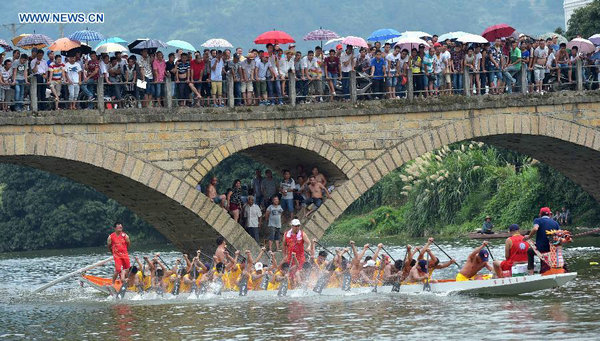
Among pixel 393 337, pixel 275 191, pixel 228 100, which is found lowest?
pixel 393 337

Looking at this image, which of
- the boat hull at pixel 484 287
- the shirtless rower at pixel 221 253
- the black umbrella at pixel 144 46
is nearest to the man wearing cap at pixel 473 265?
the boat hull at pixel 484 287

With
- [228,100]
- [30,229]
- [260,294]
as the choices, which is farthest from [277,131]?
[30,229]

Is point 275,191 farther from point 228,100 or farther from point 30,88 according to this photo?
point 30,88

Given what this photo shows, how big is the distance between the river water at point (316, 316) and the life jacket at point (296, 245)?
40.6 inches

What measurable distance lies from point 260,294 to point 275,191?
4.55m

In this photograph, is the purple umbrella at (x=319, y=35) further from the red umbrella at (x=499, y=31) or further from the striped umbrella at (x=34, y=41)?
the striped umbrella at (x=34, y=41)

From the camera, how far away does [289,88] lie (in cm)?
3091

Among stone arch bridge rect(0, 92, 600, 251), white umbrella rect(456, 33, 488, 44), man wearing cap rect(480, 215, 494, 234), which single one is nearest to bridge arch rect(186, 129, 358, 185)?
stone arch bridge rect(0, 92, 600, 251)

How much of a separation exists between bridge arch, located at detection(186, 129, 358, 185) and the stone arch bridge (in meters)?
0.02

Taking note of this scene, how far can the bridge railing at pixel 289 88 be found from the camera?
2855cm

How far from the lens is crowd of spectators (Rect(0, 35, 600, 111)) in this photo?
28672 mm

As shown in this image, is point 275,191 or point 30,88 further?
point 275,191

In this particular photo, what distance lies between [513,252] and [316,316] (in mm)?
4323

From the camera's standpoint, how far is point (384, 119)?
3150 cm
